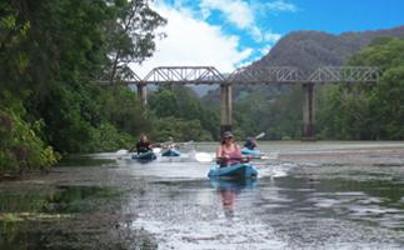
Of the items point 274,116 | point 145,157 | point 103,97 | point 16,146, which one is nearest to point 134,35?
point 103,97

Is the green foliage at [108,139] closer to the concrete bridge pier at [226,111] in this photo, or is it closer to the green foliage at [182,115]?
the green foliage at [182,115]

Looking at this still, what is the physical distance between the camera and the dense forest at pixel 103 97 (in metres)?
21.8

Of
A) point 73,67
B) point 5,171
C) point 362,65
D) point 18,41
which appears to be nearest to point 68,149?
point 73,67

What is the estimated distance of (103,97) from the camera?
75625 mm

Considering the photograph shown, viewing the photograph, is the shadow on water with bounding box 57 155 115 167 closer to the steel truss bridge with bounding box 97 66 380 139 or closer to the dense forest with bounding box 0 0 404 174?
the dense forest with bounding box 0 0 404 174

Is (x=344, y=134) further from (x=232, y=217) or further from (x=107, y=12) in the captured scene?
(x=232, y=217)

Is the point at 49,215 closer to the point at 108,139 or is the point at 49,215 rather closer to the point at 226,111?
the point at 108,139

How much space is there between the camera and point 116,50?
271ft

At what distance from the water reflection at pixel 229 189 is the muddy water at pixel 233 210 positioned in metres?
0.03

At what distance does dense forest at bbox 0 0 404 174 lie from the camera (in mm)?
21844

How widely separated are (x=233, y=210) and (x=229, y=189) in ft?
23.2

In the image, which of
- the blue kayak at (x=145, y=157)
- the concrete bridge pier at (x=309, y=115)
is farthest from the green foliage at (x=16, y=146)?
the concrete bridge pier at (x=309, y=115)

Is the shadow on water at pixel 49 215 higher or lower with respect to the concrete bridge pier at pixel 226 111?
lower

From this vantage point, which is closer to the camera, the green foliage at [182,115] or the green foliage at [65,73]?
the green foliage at [65,73]
